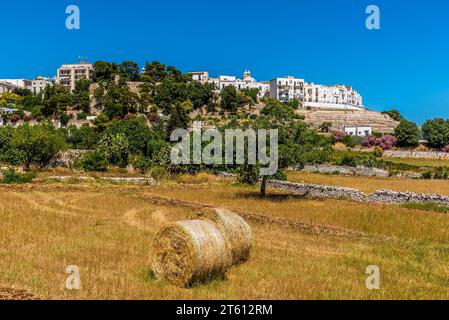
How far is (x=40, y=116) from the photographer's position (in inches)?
4690

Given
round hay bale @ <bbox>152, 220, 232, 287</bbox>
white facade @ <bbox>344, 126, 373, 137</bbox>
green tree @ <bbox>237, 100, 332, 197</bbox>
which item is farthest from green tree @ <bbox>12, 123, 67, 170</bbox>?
white facade @ <bbox>344, 126, 373, 137</bbox>

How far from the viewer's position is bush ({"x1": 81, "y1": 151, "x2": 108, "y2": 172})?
197 ft

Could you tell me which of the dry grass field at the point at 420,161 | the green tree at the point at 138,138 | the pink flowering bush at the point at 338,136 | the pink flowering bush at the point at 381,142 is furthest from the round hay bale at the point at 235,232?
the pink flowering bush at the point at 338,136

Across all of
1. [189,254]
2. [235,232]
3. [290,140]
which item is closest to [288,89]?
[290,140]

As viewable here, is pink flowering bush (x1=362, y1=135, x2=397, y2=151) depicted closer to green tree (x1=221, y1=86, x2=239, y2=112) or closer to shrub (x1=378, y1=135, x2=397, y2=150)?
shrub (x1=378, y1=135, x2=397, y2=150)

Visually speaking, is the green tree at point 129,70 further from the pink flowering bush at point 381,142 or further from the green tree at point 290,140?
the green tree at point 290,140

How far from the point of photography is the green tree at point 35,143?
58.2 metres

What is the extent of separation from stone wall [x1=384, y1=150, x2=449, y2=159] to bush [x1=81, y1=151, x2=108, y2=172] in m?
61.9

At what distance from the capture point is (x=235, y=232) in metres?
15.1

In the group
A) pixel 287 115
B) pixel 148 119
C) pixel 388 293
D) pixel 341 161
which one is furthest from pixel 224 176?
pixel 148 119

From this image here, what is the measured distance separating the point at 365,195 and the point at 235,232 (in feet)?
71.8

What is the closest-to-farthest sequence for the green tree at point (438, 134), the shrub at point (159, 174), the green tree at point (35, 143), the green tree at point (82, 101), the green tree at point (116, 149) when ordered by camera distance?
the shrub at point (159, 174), the green tree at point (35, 143), the green tree at point (116, 149), the green tree at point (438, 134), the green tree at point (82, 101)

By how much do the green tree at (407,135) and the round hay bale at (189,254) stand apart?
106349mm
